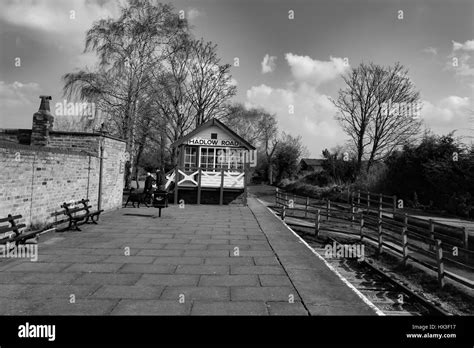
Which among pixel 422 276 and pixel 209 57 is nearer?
pixel 422 276

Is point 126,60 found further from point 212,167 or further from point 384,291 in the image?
point 384,291

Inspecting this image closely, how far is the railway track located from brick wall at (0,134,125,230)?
763cm

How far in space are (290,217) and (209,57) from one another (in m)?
20.5

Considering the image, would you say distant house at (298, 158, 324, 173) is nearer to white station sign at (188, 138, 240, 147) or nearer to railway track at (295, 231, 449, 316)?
white station sign at (188, 138, 240, 147)

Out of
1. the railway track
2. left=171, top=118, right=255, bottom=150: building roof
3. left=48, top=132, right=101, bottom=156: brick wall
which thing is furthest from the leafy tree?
left=48, top=132, right=101, bottom=156: brick wall

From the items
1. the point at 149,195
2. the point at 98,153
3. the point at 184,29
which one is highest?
the point at 184,29

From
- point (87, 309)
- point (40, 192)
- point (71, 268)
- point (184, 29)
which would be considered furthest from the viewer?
point (184, 29)

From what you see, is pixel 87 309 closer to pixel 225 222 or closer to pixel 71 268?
pixel 71 268

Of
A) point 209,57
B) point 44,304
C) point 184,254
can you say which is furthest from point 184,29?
point 44,304

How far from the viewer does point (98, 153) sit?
40.8ft

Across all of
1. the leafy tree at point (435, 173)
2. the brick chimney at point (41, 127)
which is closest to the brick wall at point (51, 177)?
the brick chimney at point (41, 127)

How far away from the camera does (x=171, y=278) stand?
5.42m

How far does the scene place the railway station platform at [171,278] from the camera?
423 centimetres

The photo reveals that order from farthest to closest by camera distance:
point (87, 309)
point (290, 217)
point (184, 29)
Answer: point (184, 29)
point (290, 217)
point (87, 309)
